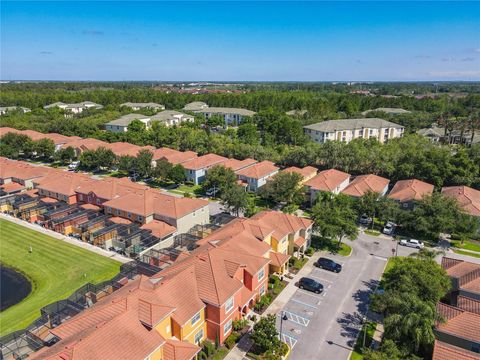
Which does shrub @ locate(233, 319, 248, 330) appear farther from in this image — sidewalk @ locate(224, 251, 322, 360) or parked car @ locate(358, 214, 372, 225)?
parked car @ locate(358, 214, 372, 225)

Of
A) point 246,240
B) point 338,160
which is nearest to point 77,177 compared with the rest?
point 246,240

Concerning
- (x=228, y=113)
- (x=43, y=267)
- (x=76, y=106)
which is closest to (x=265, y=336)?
(x=43, y=267)

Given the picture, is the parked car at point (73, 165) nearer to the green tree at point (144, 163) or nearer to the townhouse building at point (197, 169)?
the green tree at point (144, 163)

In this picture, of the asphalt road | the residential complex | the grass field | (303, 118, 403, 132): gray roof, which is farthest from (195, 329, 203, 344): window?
the residential complex

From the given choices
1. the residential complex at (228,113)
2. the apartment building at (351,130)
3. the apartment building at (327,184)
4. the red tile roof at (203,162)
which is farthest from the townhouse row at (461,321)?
the residential complex at (228,113)

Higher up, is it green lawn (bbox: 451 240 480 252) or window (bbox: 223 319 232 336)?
window (bbox: 223 319 232 336)
